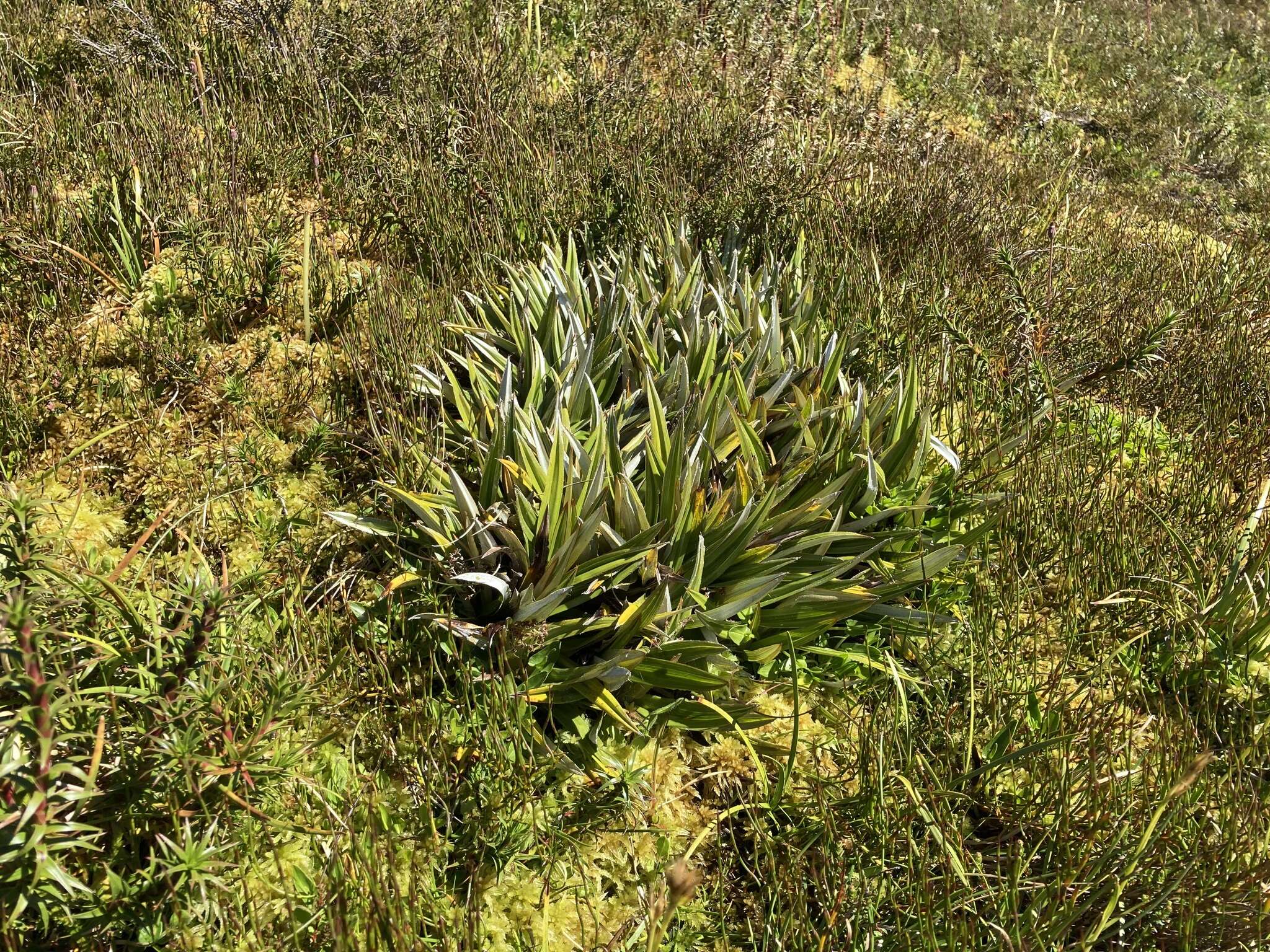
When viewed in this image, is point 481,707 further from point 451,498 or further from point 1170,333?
point 1170,333

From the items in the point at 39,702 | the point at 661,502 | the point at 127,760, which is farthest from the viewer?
the point at 661,502

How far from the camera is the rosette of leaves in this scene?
7.34 feet

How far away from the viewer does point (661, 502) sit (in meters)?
2.44

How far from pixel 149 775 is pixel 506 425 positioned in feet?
4.02

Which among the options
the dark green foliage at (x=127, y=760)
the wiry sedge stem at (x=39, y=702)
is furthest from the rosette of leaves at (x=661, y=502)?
the wiry sedge stem at (x=39, y=702)

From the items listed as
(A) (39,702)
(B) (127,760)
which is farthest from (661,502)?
(A) (39,702)

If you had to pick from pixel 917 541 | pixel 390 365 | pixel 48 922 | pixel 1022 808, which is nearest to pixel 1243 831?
pixel 1022 808

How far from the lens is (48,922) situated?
59.5 inches

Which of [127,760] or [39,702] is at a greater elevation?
[39,702]

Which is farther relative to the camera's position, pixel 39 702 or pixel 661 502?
pixel 661 502

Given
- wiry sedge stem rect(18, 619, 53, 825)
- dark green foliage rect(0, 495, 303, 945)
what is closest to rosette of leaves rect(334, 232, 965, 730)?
dark green foliage rect(0, 495, 303, 945)

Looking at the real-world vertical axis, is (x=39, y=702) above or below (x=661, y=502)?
above

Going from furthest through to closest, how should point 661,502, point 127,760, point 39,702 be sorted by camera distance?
1. point 661,502
2. point 127,760
3. point 39,702

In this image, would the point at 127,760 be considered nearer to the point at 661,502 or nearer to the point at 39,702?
the point at 39,702
